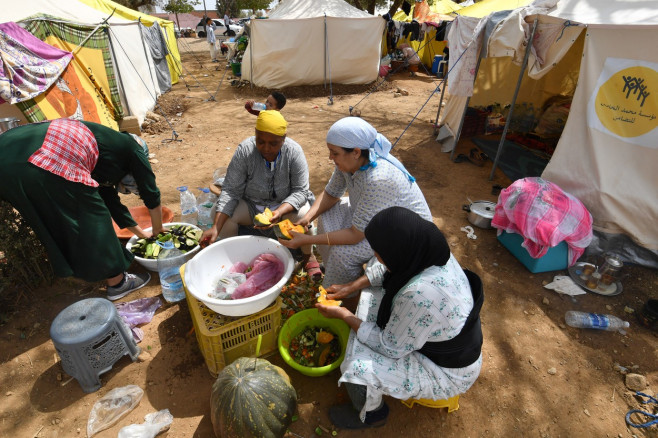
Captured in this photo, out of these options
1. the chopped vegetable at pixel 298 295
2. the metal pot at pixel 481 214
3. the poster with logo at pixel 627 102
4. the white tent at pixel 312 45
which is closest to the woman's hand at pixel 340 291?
the chopped vegetable at pixel 298 295

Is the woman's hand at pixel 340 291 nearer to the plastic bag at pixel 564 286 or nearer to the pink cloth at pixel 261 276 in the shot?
the pink cloth at pixel 261 276

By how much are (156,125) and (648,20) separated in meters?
8.87

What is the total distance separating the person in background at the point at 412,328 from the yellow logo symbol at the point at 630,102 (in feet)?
10.4

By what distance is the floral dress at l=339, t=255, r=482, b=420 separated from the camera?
179 centimetres

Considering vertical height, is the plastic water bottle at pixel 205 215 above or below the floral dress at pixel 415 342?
below

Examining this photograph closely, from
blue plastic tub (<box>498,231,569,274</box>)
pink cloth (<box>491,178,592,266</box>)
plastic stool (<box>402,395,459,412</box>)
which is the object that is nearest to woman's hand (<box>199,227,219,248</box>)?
plastic stool (<box>402,395,459,412</box>)

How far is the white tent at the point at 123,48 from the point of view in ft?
19.7

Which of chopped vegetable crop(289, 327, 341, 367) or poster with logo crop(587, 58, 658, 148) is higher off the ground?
poster with logo crop(587, 58, 658, 148)

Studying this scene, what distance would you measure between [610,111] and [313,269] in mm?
3894

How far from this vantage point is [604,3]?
395 centimetres

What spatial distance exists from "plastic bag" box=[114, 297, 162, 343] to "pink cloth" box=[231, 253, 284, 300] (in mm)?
1115

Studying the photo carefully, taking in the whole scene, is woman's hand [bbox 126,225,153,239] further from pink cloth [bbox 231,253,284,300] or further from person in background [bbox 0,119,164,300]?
pink cloth [bbox 231,253,284,300]

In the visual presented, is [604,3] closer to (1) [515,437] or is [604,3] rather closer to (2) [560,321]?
(2) [560,321]

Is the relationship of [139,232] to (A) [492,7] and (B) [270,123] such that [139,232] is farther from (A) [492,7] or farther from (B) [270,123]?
(A) [492,7]
